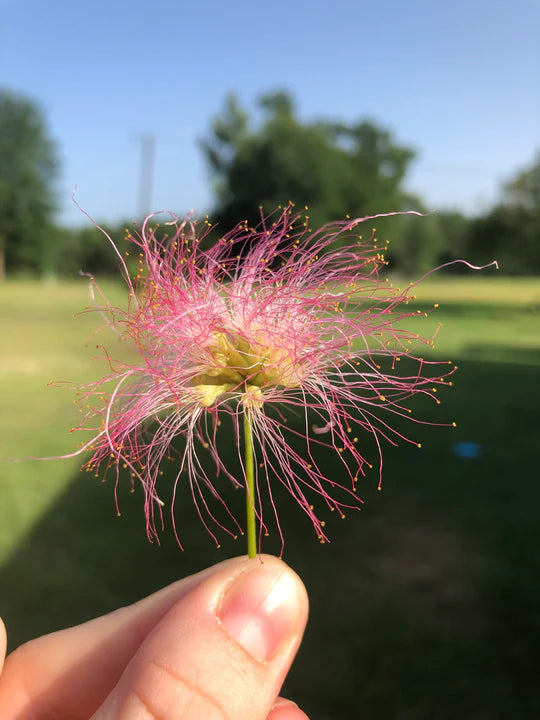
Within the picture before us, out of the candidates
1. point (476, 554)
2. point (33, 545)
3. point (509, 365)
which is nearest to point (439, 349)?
point (509, 365)

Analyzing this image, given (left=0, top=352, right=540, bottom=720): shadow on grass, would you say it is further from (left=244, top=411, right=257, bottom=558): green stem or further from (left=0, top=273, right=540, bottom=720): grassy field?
(left=244, top=411, right=257, bottom=558): green stem

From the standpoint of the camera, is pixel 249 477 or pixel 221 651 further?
pixel 221 651

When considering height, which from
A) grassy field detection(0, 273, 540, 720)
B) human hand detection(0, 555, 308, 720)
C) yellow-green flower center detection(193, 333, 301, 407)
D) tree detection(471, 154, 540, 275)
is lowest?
grassy field detection(0, 273, 540, 720)

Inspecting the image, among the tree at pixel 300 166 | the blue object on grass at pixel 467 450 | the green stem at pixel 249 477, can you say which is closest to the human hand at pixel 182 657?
the green stem at pixel 249 477

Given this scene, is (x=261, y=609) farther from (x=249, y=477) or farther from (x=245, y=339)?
(x=245, y=339)

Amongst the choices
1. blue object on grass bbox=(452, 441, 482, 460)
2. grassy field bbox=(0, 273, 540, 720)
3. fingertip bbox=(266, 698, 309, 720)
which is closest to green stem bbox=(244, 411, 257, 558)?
fingertip bbox=(266, 698, 309, 720)

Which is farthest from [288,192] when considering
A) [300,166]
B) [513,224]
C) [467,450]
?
[467,450]

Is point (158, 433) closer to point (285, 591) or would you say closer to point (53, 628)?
point (285, 591)
